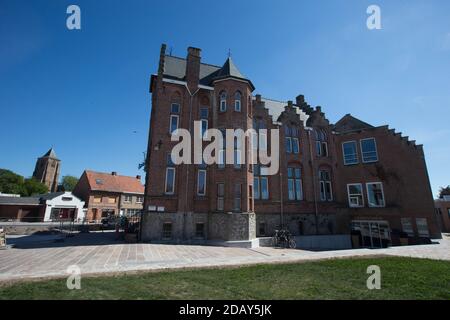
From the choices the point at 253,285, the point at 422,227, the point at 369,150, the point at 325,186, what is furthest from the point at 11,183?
the point at 422,227

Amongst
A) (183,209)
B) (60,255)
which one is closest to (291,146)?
(183,209)

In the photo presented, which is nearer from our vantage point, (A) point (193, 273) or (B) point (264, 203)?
(A) point (193, 273)

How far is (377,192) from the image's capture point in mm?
22516

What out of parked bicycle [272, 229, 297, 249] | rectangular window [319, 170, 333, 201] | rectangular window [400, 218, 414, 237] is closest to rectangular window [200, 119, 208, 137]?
parked bicycle [272, 229, 297, 249]

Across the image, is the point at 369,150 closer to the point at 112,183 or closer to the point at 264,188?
the point at 264,188

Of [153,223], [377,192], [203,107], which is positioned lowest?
[153,223]

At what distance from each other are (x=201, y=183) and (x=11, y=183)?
75827 millimetres

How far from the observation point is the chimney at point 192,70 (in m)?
19.9

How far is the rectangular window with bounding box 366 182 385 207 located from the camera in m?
22.2

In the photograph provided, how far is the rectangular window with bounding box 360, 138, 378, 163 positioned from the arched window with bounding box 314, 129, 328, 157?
3707 millimetres

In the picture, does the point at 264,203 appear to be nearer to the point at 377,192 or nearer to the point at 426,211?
the point at 377,192

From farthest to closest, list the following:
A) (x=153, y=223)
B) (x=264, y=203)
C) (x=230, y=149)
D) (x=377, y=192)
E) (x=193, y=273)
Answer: (x=377, y=192), (x=264, y=203), (x=230, y=149), (x=153, y=223), (x=193, y=273)

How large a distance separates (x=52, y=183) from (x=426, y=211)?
3973 inches
